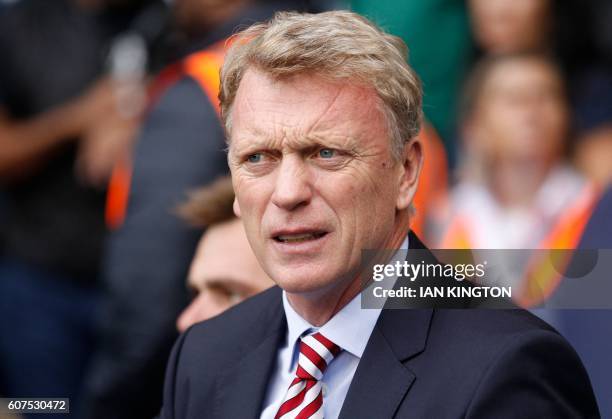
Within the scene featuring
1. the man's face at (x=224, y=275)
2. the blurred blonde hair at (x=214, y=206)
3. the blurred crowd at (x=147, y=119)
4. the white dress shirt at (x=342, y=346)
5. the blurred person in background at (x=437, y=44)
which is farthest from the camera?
the blurred person in background at (x=437, y=44)

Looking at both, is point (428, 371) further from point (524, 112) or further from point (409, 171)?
point (524, 112)

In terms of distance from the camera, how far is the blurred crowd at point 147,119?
509 cm

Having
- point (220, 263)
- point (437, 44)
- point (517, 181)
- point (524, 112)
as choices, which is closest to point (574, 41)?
point (524, 112)

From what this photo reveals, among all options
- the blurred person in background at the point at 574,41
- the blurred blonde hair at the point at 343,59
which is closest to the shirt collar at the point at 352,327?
the blurred blonde hair at the point at 343,59

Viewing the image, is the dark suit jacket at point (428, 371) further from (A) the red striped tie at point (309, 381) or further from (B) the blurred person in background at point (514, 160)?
(B) the blurred person in background at point (514, 160)

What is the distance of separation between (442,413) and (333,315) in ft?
1.18

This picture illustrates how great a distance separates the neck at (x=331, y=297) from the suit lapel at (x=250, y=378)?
0.12 meters

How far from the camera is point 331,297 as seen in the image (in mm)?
2512

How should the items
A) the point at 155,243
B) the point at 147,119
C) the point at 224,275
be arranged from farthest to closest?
the point at 147,119, the point at 155,243, the point at 224,275

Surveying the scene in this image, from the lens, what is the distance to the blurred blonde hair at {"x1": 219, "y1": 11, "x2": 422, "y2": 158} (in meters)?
2.36

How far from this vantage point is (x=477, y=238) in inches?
202

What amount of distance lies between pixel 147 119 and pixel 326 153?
86.7 inches

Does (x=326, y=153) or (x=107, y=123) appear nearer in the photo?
(x=326, y=153)

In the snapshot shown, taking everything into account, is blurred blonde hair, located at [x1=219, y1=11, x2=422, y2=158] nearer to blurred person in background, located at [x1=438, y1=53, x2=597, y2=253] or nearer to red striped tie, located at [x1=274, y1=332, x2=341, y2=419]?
red striped tie, located at [x1=274, y1=332, x2=341, y2=419]
